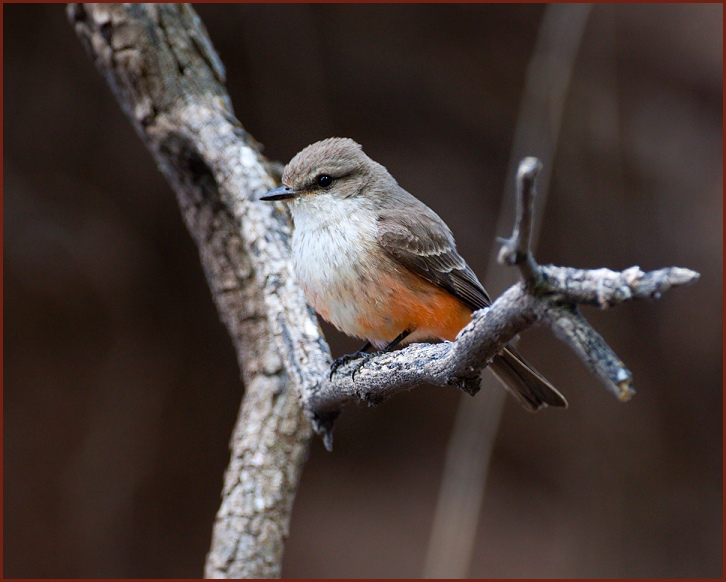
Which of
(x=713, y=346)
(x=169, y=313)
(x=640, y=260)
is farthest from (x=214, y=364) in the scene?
(x=713, y=346)

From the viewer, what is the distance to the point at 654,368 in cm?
636

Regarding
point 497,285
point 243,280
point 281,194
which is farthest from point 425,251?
point 497,285

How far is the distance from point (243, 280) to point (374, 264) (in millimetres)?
1218

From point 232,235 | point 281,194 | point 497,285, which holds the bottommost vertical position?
point 281,194

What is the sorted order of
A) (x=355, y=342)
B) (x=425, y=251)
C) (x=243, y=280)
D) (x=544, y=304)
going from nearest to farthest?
(x=544, y=304) < (x=425, y=251) < (x=243, y=280) < (x=355, y=342)

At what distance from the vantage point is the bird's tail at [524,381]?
3.21 m

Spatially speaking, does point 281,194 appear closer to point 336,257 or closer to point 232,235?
point 336,257

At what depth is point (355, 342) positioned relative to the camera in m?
6.34

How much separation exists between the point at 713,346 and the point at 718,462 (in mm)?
1161

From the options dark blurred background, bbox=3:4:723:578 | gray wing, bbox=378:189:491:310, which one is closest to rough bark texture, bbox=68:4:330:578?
gray wing, bbox=378:189:491:310

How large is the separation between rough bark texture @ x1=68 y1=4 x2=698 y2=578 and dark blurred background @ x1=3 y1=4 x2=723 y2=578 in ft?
5.23

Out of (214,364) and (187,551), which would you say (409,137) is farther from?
(187,551)

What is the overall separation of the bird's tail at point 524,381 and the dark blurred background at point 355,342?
2814 mm

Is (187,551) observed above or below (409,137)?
below
